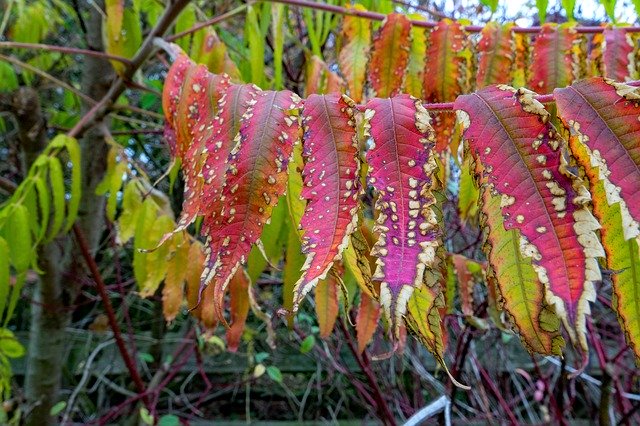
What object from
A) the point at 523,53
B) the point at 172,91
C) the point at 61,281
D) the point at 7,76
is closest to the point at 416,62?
the point at 523,53

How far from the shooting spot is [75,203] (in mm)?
916

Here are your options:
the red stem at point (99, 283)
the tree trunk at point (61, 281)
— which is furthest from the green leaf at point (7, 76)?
the red stem at point (99, 283)

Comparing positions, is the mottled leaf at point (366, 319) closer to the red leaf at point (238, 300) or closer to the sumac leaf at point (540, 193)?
the red leaf at point (238, 300)

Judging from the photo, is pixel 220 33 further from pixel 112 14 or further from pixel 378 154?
pixel 378 154

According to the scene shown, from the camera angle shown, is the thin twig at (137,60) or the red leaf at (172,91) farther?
the thin twig at (137,60)

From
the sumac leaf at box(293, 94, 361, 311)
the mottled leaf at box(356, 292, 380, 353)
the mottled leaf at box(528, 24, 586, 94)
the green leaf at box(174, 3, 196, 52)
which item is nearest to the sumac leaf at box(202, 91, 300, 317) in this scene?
the sumac leaf at box(293, 94, 361, 311)

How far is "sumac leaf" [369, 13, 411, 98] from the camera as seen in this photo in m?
0.80

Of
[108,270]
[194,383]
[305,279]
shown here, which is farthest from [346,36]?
[194,383]

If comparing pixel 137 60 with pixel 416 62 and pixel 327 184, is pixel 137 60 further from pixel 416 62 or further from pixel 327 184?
pixel 327 184

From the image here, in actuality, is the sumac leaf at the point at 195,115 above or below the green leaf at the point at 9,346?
above

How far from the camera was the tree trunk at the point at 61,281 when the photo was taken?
129cm

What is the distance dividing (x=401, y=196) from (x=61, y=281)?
1184 millimetres

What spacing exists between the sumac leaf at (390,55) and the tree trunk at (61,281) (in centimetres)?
78

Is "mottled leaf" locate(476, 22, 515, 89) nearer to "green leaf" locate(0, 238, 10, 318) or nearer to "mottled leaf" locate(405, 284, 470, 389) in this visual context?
"mottled leaf" locate(405, 284, 470, 389)
